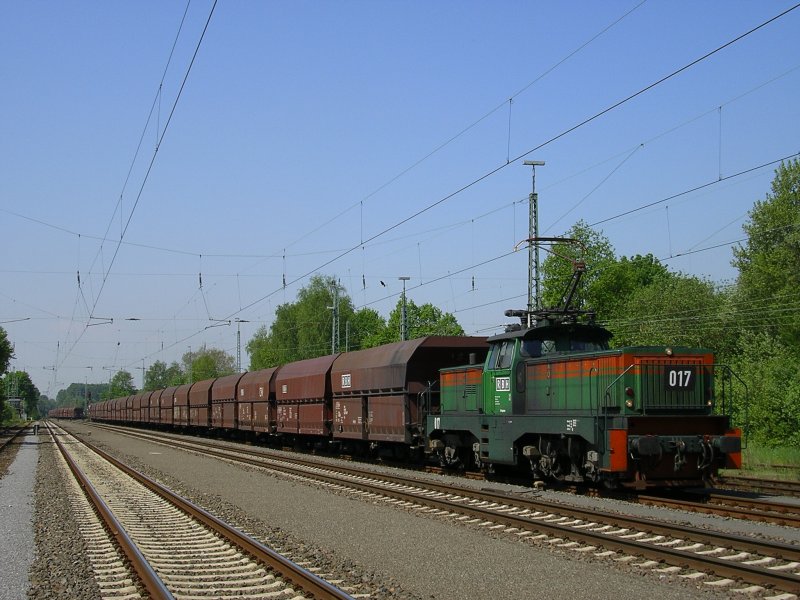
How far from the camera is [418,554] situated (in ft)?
33.3

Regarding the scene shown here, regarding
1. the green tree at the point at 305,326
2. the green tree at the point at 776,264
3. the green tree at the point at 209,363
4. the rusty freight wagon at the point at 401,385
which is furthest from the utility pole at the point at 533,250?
the green tree at the point at 209,363

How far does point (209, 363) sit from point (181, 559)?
5491 inches

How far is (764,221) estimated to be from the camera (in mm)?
52031

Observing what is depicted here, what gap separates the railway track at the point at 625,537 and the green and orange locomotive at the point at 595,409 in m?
1.60

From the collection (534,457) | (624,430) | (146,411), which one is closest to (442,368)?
(534,457)

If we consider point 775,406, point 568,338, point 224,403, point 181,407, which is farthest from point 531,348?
point 181,407

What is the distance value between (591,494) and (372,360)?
10.3 metres

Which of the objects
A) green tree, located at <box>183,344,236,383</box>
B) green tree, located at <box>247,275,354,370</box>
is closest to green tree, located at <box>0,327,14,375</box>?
green tree, located at <box>247,275,354,370</box>

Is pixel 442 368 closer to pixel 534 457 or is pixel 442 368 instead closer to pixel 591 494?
pixel 534 457

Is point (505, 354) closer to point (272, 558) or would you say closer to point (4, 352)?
point (272, 558)

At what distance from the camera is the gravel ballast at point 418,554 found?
8.23 meters

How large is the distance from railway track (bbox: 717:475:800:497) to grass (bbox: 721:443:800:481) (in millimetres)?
2351

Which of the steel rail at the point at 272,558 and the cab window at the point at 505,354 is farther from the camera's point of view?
the cab window at the point at 505,354

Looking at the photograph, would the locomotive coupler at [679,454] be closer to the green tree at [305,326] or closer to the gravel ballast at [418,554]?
the gravel ballast at [418,554]
